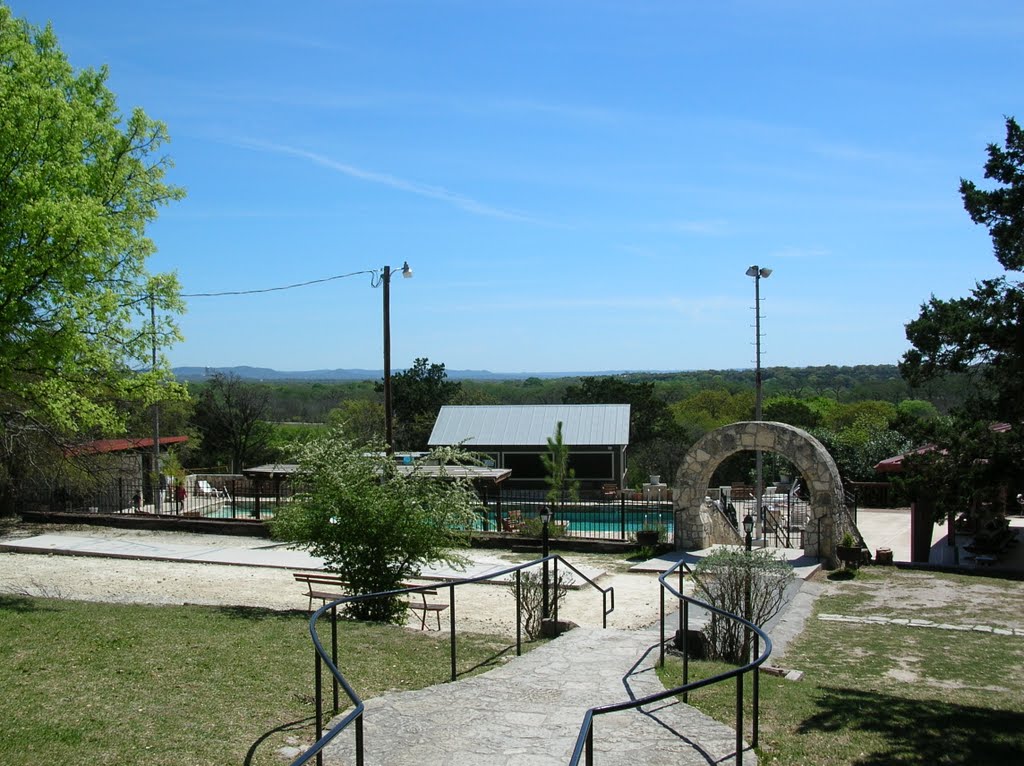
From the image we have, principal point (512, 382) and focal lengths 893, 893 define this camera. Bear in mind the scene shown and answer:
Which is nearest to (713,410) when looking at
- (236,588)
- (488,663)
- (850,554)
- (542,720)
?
(850,554)

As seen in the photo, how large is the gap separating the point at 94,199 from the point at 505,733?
1049cm

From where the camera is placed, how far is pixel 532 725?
21.8ft

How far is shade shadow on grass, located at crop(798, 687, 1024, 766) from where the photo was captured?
6691 mm

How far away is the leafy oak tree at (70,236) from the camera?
12.3 meters

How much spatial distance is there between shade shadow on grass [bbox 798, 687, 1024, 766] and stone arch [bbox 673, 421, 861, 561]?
11539mm

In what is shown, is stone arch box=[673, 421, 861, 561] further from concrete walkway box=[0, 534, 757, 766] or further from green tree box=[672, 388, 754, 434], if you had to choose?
green tree box=[672, 388, 754, 434]

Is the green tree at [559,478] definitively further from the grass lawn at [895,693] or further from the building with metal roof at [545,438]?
the grass lawn at [895,693]

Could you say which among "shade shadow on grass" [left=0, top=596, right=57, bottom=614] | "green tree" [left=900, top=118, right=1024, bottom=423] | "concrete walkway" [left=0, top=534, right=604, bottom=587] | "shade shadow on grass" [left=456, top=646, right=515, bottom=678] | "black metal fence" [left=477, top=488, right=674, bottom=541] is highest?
"green tree" [left=900, top=118, right=1024, bottom=423]

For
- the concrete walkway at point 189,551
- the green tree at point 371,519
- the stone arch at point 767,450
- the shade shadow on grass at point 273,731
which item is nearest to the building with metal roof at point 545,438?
the concrete walkway at point 189,551

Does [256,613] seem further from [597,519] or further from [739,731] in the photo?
[597,519]

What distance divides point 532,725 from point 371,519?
6233 mm

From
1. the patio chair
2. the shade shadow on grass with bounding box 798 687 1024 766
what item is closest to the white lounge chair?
the patio chair

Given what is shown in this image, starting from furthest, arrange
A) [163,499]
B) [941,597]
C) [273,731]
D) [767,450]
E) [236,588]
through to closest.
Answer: [163,499] → [767,450] → [236,588] → [941,597] → [273,731]

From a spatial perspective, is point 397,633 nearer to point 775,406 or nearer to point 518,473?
point 518,473
